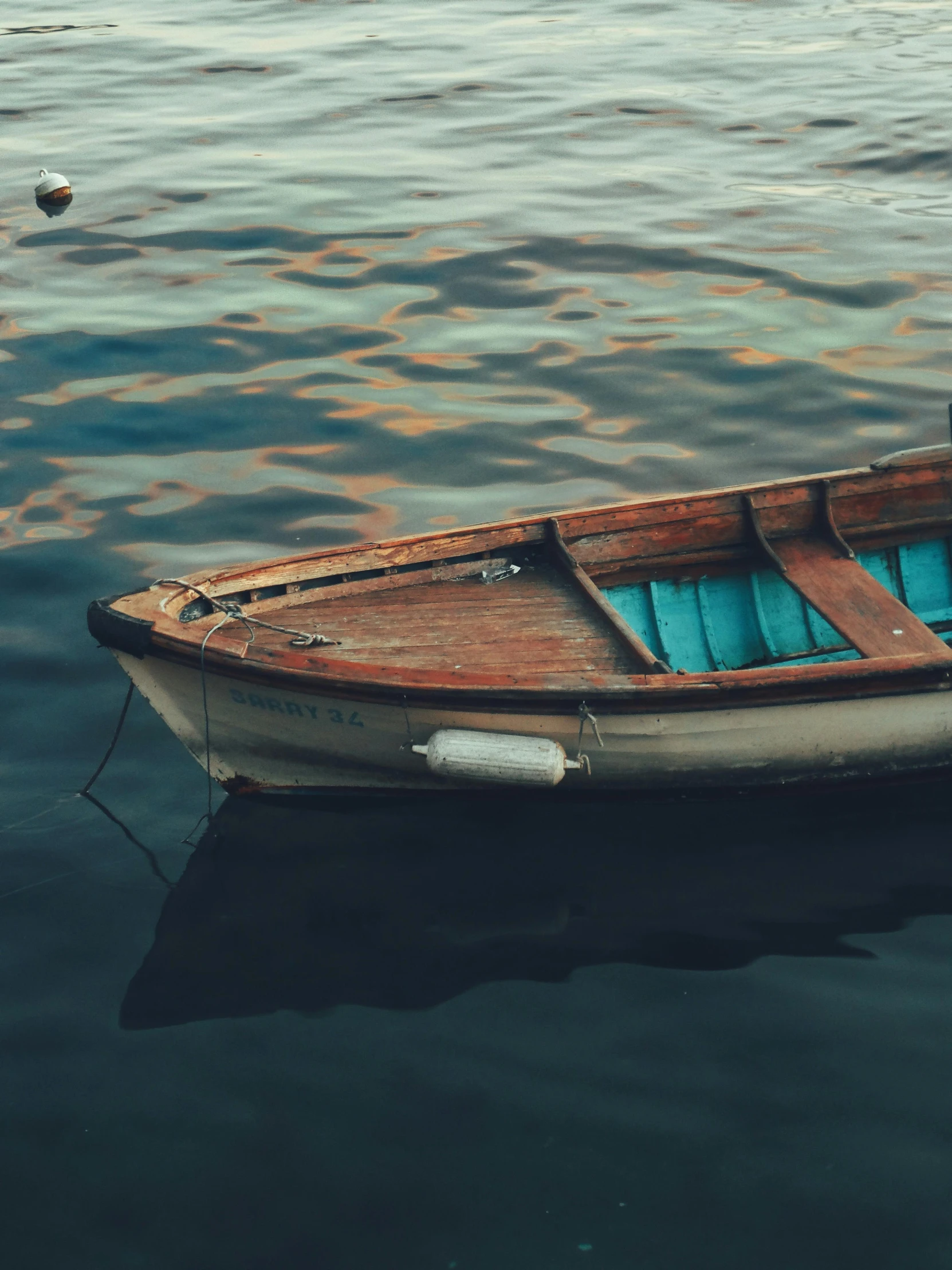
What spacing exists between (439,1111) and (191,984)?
175 centimetres

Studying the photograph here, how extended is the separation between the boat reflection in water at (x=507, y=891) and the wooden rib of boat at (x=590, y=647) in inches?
12.3

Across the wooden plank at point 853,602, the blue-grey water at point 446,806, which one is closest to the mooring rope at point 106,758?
the blue-grey water at point 446,806

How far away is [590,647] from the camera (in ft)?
27.8

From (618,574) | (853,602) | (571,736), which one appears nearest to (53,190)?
(618,574)

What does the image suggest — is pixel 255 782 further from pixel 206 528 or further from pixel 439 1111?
pixel 206 528

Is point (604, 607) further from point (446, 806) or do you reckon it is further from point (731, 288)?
point (731, 288)

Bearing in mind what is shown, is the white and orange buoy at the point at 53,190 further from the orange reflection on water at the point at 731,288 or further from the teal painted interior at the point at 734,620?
the teal painted interior at the point at 734,620

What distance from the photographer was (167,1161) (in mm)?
6254

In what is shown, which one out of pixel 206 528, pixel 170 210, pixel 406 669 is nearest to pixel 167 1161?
pixel 406 669

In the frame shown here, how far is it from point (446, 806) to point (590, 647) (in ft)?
4.73

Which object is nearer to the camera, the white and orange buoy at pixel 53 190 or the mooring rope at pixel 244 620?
the mooring rope at pixel 244 620

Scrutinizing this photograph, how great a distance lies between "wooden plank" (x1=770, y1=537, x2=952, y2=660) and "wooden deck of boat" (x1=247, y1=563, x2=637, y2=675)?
1631 mm

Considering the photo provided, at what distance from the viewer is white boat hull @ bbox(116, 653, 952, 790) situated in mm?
7895

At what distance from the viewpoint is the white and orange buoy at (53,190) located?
1970 centimetres
